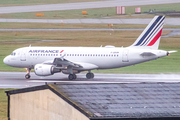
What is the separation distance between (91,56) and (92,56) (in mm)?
107

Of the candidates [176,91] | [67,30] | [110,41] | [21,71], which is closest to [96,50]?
[21,71]

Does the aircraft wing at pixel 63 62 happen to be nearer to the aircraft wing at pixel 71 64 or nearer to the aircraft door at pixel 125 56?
the aircraft wing at pixel 71 64

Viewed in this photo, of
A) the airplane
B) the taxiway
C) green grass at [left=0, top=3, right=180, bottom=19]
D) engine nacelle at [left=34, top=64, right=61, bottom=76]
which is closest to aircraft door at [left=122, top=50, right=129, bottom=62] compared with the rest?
the airplane

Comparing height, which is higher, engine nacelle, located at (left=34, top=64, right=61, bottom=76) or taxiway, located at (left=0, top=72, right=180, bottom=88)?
engine nacelle, located at (left=34, top=64, right=61, bottom=76)

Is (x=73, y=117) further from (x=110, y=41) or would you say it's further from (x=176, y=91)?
(x=110, y=41)

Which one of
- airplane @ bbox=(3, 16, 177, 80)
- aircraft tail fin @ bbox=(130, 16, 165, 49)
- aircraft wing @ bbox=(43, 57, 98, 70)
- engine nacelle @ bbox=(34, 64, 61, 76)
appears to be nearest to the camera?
engine nacelle @ bbox=(34, 64, 61, 76)

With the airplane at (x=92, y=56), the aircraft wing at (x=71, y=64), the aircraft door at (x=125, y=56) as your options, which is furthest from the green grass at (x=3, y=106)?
the aircraft door at (x=125, y=56)

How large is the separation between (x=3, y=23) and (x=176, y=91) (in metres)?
81.2

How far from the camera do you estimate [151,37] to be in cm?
4641

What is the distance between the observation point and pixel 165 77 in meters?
48.5

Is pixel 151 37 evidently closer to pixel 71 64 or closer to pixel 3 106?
pixel 71 64

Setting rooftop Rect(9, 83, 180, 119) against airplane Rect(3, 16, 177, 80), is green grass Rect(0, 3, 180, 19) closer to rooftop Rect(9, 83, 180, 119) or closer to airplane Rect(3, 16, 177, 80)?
airplane Rect(3, 16, 177, 80)

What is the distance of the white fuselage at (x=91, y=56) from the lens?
45312 mm

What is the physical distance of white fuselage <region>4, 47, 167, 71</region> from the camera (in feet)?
149
